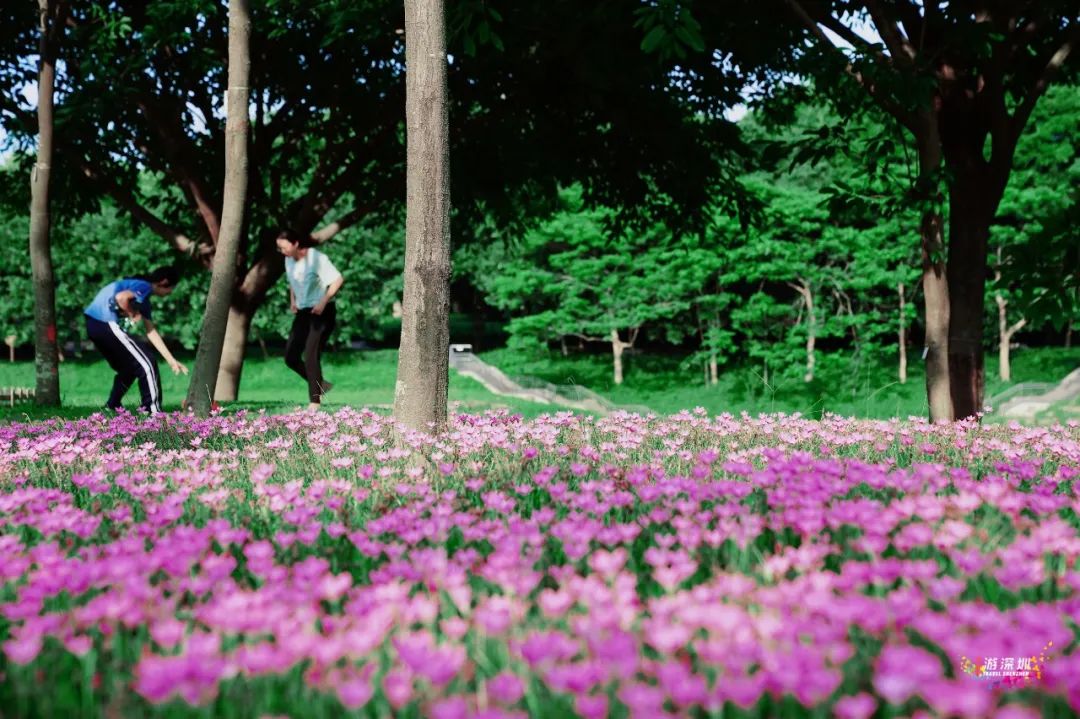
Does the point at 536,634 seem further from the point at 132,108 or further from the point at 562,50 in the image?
the point at 132,108

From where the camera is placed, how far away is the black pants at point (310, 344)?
9.10 metres

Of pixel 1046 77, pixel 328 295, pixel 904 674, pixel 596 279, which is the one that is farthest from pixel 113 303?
pixel 596 279

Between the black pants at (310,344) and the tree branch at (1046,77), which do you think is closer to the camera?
the tree branch at (1046,77)

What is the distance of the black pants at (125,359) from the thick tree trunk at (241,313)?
6.45 metres

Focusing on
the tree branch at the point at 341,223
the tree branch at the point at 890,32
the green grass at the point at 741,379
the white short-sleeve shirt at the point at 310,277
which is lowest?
the green grass at the point at 741,379

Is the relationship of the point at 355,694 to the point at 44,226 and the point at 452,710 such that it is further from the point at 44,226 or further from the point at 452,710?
the point at 44,226

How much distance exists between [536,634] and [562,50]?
9861 millimetres

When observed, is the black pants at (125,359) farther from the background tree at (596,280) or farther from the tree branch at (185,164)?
the background tree at (596,280)

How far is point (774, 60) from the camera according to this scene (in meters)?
11.3

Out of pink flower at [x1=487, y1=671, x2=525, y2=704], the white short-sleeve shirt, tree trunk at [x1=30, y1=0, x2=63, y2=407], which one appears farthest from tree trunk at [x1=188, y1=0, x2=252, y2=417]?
pink flower at [x1=487, y1=671, x2=525, y2=704]

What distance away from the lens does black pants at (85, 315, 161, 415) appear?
8625mm

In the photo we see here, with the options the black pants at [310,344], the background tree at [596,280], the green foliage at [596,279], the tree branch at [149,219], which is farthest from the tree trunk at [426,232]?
the green foliage at [596,279]

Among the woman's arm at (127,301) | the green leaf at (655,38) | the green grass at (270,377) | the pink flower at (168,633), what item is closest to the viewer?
the pink flower at (168,633)

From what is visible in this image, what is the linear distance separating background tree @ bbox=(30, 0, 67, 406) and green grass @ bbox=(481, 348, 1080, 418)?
15.5 metres
